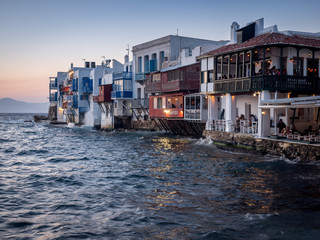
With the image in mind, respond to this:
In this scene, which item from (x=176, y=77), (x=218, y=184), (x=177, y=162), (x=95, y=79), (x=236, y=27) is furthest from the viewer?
(x=95, y=79)

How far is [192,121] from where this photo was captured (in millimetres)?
36469

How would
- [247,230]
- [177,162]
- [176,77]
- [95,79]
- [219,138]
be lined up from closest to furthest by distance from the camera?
[247,230], [177,162], [219,138], [176,77], [95,79]

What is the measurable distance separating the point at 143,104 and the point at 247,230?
1687 inches

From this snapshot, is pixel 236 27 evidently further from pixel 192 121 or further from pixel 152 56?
pixel 152 56

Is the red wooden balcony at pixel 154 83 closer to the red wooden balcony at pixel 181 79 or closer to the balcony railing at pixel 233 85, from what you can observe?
the red wooden balcony at pixel 181 79

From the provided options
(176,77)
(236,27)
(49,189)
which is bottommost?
(49,189)

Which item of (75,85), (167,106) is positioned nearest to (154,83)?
(167,106)

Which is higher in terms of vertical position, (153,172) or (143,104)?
(143,104)

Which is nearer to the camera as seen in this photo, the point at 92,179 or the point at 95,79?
the point at 92,179

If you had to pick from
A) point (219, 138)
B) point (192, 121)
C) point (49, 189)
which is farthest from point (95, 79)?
point (49, 189)

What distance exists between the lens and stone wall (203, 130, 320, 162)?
20344 millimetres

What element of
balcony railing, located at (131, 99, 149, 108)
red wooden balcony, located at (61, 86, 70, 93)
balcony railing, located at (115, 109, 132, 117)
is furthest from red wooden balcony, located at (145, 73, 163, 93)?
red wooden balcony, located at (61, 86, 70, 93)

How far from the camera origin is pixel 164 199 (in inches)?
546

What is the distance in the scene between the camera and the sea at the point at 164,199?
10500 millimetres
